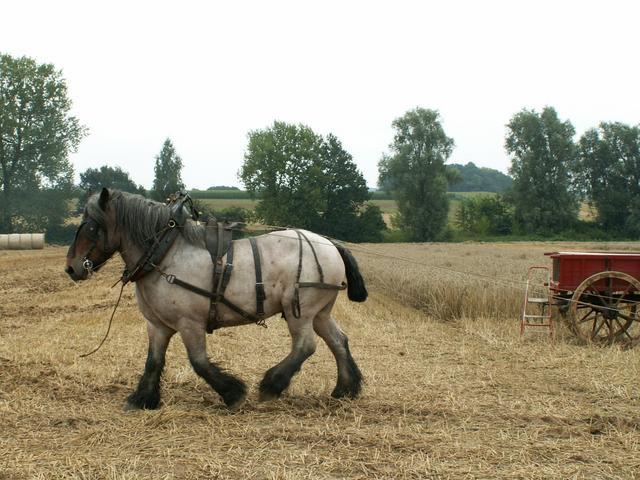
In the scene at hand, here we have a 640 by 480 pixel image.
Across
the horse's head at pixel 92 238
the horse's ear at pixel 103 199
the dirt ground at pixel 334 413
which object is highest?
the horse's ear at pixel 103 199

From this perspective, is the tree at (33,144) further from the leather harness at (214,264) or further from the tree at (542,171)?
the leather harness at (214,264)

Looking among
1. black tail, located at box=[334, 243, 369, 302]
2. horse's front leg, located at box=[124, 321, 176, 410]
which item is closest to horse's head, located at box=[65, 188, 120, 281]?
horse's front leg, located at box=[124, 321, 176, 410]

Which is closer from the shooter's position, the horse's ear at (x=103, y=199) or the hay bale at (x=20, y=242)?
the horse's ear at (x=103, y=199)

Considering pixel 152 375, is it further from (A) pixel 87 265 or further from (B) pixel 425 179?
(B) pixel 425 179

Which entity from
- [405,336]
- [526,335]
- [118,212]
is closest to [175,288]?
[118,212]

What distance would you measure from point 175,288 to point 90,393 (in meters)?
1.56

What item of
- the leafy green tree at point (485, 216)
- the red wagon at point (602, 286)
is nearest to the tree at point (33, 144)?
the leafy green tree at point (485, 216)

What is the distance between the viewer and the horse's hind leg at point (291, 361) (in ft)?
22.7

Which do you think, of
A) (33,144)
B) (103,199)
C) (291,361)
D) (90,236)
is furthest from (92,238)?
(33,144)

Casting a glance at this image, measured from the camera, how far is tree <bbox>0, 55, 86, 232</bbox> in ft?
170

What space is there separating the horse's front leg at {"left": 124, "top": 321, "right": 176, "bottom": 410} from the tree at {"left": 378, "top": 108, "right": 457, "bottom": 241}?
5613cm

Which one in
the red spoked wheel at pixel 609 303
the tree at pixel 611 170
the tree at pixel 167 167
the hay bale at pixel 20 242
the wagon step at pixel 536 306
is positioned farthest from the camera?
the tree at pixel 167 167

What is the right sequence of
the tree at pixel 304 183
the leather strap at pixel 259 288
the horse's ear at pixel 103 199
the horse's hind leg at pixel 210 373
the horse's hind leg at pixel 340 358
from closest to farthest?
the horse's hind leg at pixel 210 373, the horse's ear at pixel 103 199, the leather strap at pixel 259 288, the horse's hind leg at pixel 340 358, the tree at pixel 304 183

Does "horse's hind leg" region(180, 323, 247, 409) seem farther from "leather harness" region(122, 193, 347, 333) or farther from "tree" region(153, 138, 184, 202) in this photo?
"tree" region(153, 138, 184, 202)
